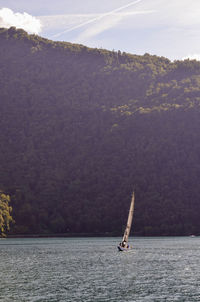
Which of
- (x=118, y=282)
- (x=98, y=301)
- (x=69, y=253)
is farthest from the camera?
(x=69, y=253)

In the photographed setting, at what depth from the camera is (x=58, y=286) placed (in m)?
68.8

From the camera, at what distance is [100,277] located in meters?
77.1

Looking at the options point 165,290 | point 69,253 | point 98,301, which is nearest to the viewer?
point 98,301

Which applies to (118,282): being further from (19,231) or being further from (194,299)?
(19,231)

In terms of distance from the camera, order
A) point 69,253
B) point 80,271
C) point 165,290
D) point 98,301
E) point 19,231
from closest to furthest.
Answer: point 98,301 < point 165,290 < point 80,271 < point 69,253 < point 19,231

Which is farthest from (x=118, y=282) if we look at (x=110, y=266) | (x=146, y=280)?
(x=110, y=266)

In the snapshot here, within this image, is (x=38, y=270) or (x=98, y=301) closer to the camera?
(x=98, y=301)

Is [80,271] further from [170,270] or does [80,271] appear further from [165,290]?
[165,290]

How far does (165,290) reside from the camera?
2569 inches

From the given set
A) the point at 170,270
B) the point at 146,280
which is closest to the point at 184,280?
the point at 146,280

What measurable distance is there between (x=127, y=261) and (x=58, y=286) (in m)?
34.1

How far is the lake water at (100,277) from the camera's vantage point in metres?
61.6

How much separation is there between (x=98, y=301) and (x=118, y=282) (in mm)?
14418

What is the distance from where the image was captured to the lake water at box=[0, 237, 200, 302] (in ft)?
202
